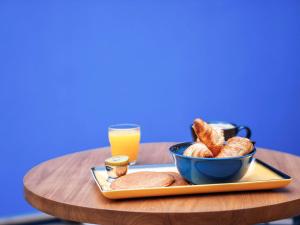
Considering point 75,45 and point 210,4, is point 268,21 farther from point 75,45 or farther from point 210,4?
point 75,45

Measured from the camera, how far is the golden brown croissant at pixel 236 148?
88cm

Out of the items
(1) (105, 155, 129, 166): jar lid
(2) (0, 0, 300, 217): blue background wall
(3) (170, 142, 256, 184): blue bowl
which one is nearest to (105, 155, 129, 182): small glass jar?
(1) (105, 155, 129, 166): jar lid

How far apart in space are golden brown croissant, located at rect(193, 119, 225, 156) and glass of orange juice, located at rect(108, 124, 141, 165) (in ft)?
0.94

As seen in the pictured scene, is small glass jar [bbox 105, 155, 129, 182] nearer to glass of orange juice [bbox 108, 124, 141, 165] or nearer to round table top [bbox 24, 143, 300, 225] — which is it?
round table top [bbox 24, 143, 300, 225]

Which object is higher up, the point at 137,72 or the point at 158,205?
the point at 137,72

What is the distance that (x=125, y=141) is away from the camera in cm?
117

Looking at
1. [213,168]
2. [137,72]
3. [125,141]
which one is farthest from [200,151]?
[137,72]

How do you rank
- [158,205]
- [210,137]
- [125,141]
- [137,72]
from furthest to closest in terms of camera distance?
1. [137,72]
2. [125,141]
3. [210,137]
4. [158,205]

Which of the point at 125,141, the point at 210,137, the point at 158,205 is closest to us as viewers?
the point at 158,205

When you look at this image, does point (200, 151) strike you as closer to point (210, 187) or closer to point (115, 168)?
point (210, 187)

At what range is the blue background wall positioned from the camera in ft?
7.25

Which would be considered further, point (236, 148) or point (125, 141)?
point (125, 141)

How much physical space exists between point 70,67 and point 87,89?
143mm

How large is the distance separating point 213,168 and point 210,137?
0.09 metres
